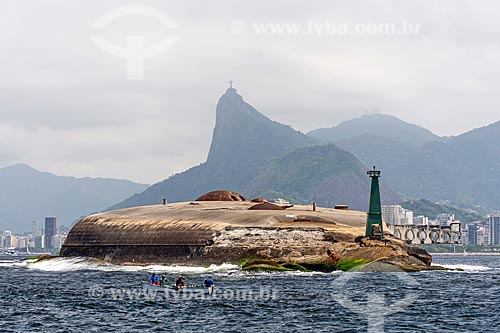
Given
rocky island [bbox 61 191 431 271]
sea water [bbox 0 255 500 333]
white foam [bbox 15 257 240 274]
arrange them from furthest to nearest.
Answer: white foam [bbox 15 257 240 274]
rocky island [bbox 61 191 431 271]
sea water [bbox 0 255 500 333]

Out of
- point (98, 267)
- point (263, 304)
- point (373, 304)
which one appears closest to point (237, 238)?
point (98, 267)

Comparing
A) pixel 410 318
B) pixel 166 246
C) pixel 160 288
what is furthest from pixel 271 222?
pixel 410 318

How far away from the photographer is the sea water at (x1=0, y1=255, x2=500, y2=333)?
233 feet

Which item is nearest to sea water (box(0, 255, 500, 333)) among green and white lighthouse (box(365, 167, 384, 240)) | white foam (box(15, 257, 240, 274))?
white foam (box(15, 257, 240, 274))

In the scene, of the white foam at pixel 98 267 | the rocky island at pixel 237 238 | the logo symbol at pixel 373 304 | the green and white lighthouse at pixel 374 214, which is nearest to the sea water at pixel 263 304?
the logo symbol at pixel 373 304

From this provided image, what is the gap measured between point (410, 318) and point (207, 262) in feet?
248

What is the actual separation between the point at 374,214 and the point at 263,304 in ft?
208

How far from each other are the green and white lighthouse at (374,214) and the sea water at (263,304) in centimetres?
1817

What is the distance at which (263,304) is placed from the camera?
8456 cm

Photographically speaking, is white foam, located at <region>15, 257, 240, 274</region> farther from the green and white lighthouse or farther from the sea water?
the green and white lighthouse

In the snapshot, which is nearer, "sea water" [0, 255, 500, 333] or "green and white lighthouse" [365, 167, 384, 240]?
"sea water" [0, 255, 500, 333]

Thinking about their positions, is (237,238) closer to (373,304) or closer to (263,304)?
(263,304)

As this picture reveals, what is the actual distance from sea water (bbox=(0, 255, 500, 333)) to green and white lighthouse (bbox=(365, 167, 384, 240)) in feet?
59.6

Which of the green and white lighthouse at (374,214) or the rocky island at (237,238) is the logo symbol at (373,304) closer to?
the rocky island at (237,238)
